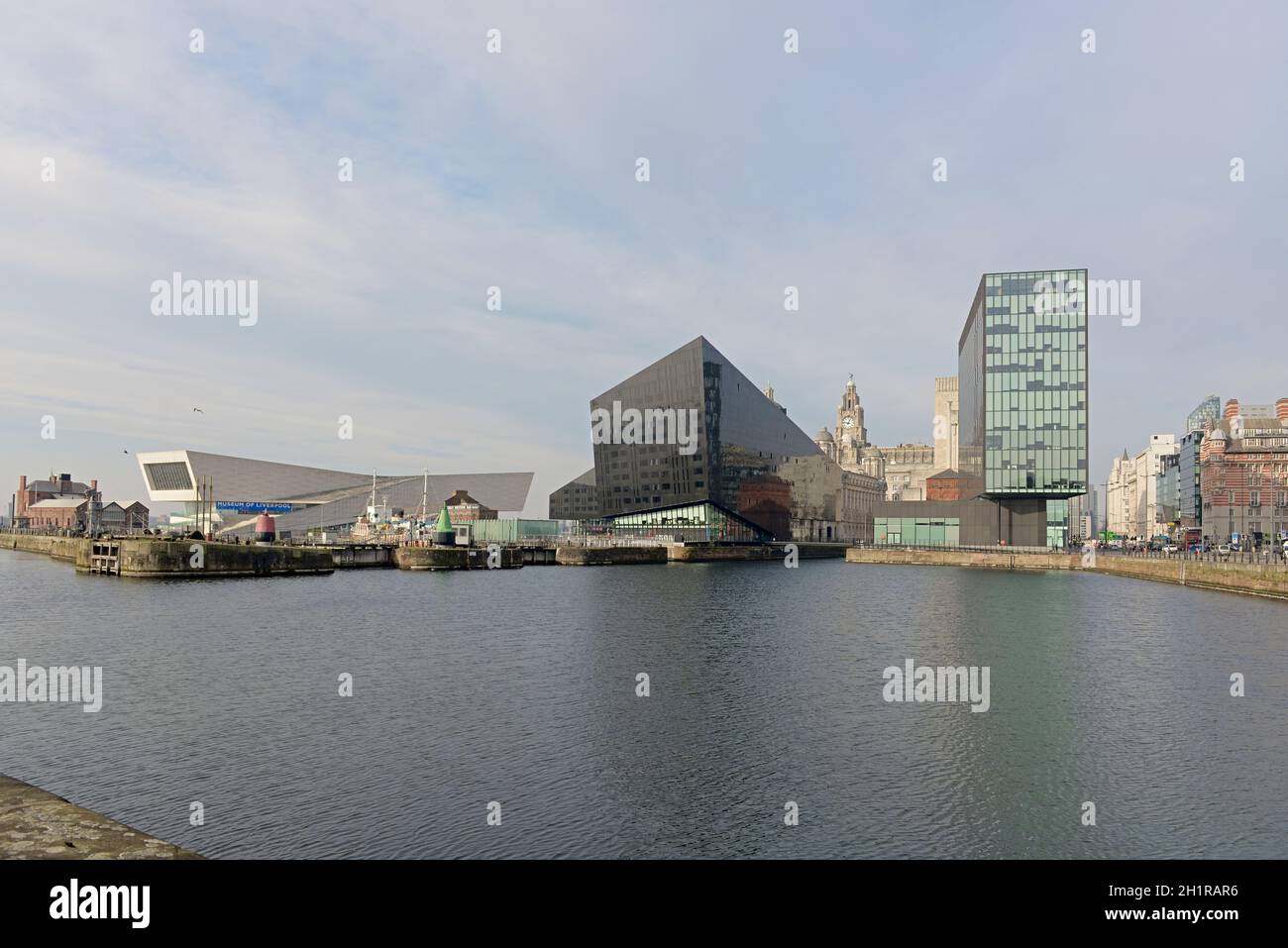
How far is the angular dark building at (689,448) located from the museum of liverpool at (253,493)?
37641 millimetres

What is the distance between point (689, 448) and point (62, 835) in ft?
394

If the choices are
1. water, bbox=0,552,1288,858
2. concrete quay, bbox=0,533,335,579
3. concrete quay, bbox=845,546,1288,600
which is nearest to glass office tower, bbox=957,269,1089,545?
concrete quay, bbox=845,546,1288,600

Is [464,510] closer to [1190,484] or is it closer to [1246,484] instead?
[1246,484]

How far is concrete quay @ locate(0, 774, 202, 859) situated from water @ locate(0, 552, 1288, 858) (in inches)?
149

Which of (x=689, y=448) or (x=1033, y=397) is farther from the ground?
(x=1033, y=397)

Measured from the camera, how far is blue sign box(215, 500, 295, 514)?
173m

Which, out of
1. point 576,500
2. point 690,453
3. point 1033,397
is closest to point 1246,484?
point 1033,397

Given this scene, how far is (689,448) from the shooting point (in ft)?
428

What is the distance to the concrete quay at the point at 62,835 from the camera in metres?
10.8
